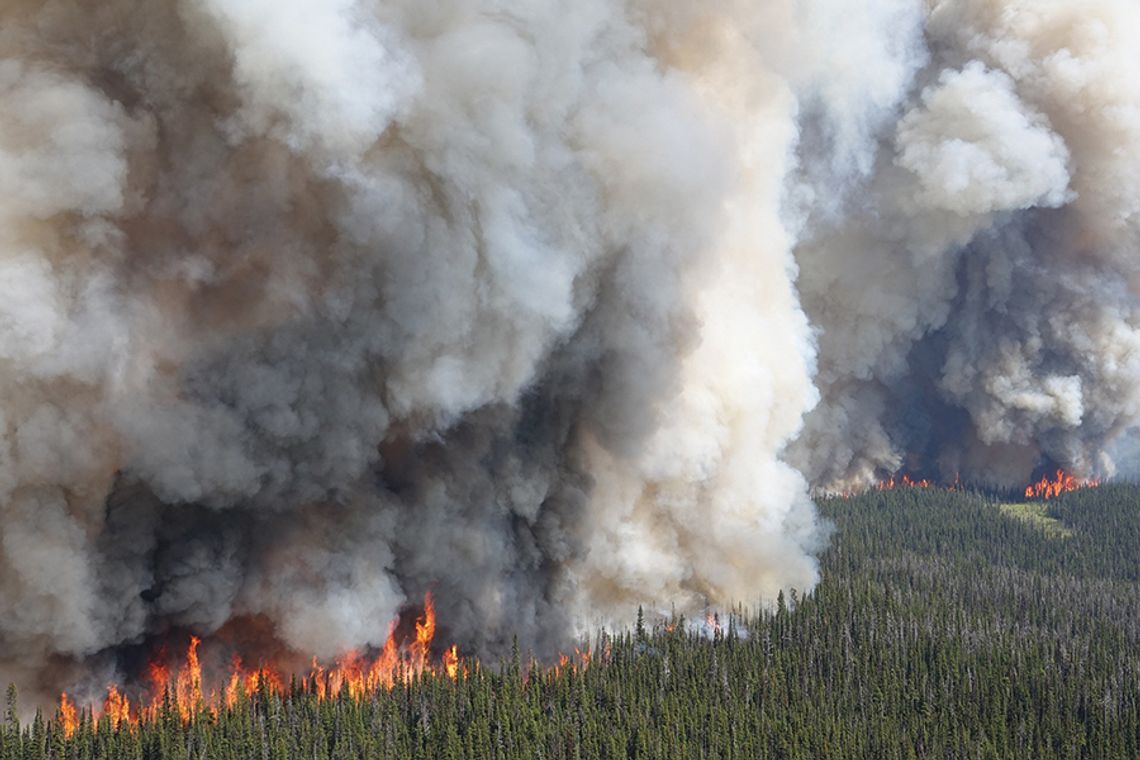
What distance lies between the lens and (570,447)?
12875cm

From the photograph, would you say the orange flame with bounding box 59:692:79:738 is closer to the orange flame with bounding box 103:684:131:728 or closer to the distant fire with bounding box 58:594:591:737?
the distant fire with bounding box 58:594:591:737

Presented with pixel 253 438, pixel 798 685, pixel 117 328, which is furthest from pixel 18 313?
pixel 798 685

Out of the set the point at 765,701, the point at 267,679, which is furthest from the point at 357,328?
the point at 765,701

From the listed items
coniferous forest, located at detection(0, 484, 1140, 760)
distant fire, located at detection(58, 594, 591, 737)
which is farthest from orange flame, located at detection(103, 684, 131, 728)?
coniferous forest, located at detection(0, 484, 1140, 760)

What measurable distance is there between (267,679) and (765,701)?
4039 centimetres

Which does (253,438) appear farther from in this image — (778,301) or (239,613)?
(778,301)

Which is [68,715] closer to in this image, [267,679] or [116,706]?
[116,706]

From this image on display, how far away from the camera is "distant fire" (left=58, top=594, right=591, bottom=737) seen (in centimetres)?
9050

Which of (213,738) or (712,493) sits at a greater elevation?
(712,493)

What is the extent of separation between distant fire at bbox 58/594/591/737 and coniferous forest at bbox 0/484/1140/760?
44.1 inches

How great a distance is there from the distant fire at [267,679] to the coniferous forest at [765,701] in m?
1.12

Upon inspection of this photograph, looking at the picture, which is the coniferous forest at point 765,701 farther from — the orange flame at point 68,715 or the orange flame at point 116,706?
the orange flame at point 116,706

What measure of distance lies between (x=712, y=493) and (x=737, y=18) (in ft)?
162

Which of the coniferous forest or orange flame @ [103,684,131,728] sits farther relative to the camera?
orange flame @ [103,684,131,728]
